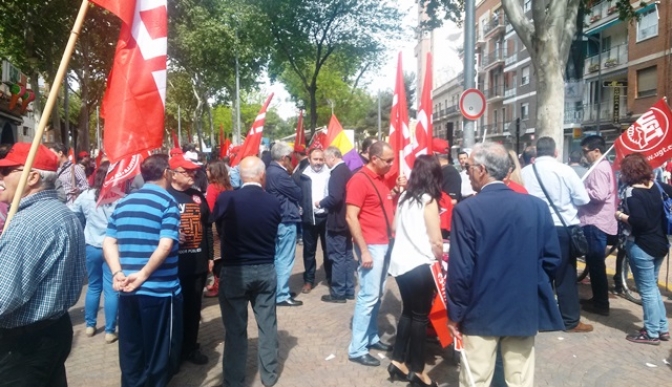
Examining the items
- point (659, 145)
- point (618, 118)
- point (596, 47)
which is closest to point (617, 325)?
point (659, 145)

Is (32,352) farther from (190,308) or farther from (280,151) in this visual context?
(280,151)

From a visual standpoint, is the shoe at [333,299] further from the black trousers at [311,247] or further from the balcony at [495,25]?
the balcony at [495,25]

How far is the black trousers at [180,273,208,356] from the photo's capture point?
513 cm

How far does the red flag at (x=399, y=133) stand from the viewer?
Result: 6387mm

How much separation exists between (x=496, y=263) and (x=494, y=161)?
61 cm

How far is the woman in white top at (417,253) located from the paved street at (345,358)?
41 centimetres

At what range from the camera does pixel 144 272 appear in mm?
3832

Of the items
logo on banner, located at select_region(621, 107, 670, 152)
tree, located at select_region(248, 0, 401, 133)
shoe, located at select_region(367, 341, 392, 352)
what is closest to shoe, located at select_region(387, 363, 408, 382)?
shoe, located at select_region(367, 341, 392, 352)

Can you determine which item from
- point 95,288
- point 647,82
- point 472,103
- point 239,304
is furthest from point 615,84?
point 239,304

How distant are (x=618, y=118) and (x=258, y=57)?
22.0m

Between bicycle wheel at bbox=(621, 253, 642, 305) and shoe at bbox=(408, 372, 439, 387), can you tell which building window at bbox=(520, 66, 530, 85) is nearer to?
bicycle wheel at bbox=(621, 253, 642, 305)

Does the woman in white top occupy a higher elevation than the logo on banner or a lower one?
lower

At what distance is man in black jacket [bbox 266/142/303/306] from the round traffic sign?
4324 millimetres

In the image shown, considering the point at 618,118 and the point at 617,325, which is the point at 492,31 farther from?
the point at 617,325
